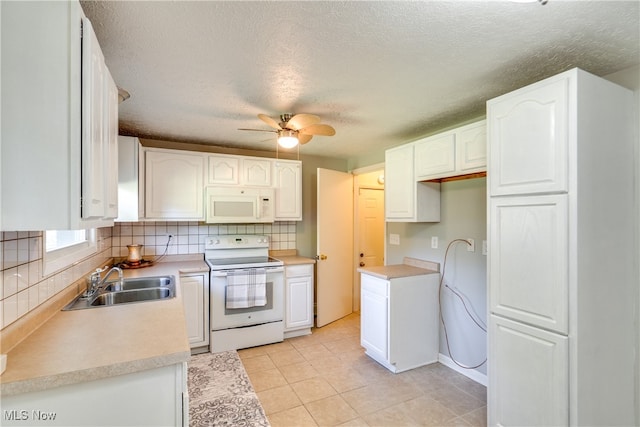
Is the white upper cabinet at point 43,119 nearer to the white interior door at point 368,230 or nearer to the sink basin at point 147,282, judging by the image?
the sink basin at point 147,282

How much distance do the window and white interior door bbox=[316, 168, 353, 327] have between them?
2.32 metres

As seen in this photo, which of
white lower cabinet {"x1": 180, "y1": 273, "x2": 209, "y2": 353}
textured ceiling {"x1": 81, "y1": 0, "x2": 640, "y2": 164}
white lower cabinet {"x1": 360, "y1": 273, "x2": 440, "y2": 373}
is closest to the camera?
textured ceiling {"x1": 81, "y1": 0, "x2": 640, "y2": 164}

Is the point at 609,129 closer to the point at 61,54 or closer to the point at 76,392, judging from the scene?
the point at 61,54

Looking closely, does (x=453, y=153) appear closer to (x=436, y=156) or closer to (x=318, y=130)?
(x=436, y=156)

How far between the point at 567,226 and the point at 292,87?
5.89 ft

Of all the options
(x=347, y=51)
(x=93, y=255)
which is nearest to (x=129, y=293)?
(x=93, y=255)

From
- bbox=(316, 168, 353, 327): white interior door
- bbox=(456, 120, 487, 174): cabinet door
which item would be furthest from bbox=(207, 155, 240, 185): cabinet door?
bbox=(456, 120, 487, 174): cabinet door

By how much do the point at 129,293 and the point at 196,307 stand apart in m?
0.91

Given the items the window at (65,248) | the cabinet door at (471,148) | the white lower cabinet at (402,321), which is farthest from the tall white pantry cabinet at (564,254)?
the window at (65,248)

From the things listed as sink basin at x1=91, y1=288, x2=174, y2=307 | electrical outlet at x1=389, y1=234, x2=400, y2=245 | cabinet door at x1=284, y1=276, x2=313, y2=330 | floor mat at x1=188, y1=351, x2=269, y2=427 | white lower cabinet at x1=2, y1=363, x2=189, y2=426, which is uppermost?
electrical outlet at x1=389, y1=234, x2=400, y2=245

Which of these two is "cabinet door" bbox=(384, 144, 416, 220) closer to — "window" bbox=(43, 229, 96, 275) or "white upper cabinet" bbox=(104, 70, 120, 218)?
"white upper cabinet" bbox=(104, 70, 120, 218)

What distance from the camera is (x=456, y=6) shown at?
4.18 ft

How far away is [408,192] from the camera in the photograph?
2.96 m

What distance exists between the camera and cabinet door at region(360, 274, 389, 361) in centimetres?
282
